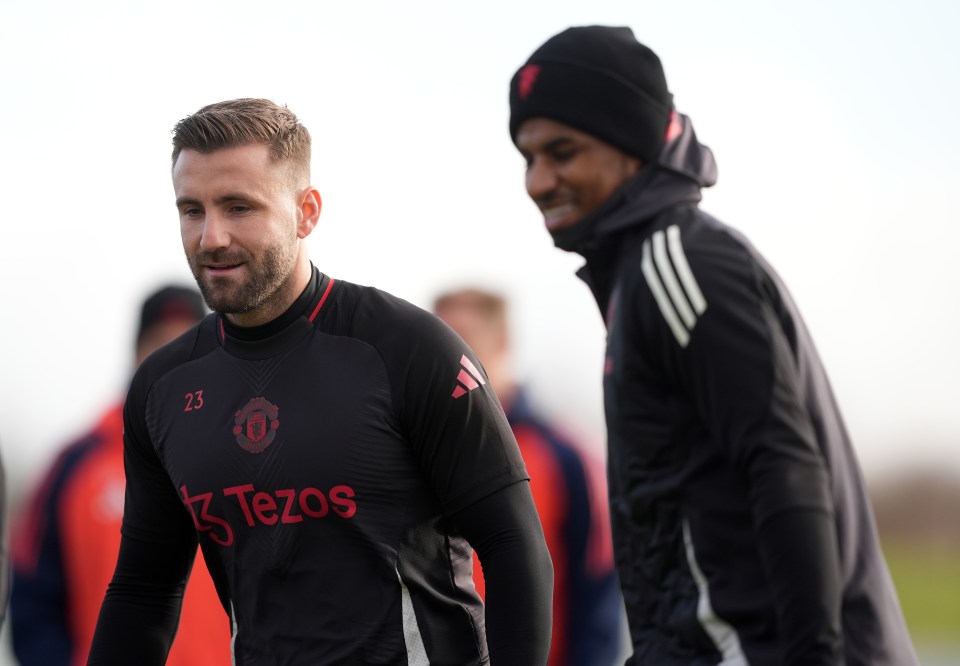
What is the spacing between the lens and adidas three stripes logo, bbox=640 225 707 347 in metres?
2.55

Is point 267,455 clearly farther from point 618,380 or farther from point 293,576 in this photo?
point 618,380

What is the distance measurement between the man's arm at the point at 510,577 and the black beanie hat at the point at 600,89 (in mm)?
1002

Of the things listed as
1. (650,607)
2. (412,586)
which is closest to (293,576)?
(412,586)

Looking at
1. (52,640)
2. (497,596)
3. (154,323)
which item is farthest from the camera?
(154,323)

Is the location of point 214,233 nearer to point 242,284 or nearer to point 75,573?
point 242,284

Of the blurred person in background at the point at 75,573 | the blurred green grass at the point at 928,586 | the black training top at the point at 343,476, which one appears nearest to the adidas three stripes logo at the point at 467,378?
the black training top at the point at 343,476

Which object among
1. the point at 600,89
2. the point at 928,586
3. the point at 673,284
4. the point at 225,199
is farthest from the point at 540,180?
the point at 928,586

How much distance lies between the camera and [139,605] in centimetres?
394

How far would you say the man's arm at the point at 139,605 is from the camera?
3.91 m

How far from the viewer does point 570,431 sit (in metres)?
5.63

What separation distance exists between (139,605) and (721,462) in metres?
1.95

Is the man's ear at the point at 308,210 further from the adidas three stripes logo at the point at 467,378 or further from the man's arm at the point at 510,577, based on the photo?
the man's arm at the point at 510,577

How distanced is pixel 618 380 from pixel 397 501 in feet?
3.25

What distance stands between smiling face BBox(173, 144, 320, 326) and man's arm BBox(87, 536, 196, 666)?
26.6 inches
